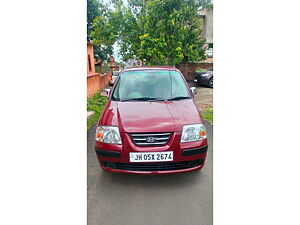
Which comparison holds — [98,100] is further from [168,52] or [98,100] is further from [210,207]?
[210,207]

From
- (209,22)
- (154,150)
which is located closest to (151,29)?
(209,22)

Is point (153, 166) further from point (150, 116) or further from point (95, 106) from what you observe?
point (95, 106)

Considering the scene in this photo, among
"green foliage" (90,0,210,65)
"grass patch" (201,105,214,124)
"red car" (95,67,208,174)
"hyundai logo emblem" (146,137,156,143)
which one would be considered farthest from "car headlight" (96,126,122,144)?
"grass patch" (201,105,214,124)

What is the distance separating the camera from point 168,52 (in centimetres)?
479

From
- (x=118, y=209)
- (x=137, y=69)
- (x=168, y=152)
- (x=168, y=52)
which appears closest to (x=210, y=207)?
(x=168, y=152)

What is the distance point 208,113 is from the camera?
16.1ft

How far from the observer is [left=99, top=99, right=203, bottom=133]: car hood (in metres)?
1.89

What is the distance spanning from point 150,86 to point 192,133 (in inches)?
38.7

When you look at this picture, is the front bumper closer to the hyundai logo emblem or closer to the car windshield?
the hyundai logo emblem

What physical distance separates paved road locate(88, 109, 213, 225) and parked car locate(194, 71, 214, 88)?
6396 millimetres

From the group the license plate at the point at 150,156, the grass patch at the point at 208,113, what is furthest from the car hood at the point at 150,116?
the grass patch at the point at 208,113

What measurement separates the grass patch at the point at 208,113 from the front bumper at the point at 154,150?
99.9 inches

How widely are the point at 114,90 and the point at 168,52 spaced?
2608 mm
